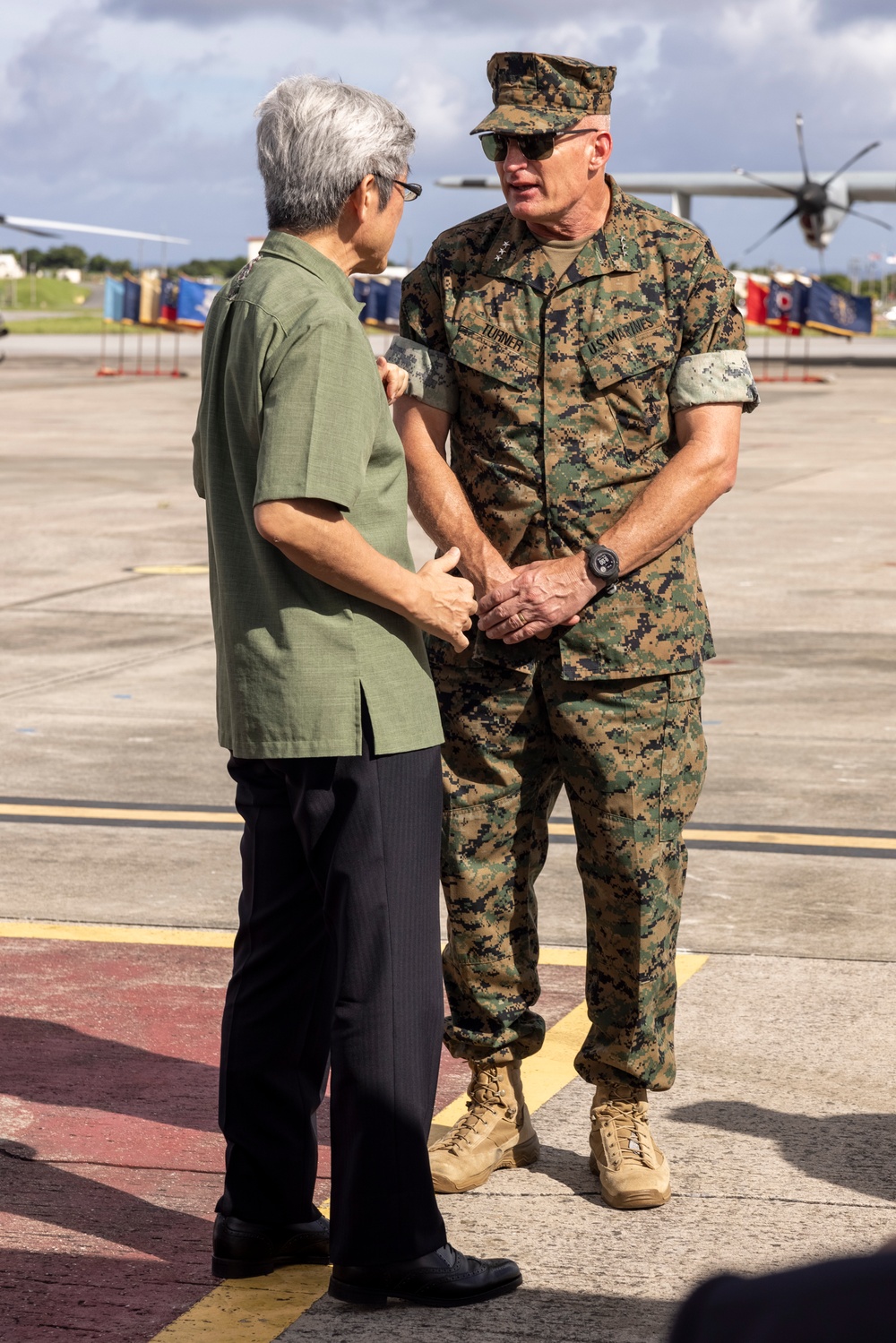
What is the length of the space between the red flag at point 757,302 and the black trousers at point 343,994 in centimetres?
4031

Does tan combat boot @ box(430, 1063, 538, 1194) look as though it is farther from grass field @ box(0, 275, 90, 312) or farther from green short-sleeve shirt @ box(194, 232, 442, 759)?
grass field @ box(0, 275, 90, 312)

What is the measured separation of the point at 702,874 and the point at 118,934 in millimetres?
1873

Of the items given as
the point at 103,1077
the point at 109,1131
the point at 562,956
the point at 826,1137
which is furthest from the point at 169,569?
the point at 826,1137

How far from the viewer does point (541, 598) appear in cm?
339

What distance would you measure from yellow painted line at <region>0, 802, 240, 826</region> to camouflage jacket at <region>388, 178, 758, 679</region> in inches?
126

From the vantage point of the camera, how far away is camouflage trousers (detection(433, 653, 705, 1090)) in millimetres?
3451

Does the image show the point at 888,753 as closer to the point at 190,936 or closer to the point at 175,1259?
the point at 190,936

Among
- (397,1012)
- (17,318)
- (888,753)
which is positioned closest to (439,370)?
(397,1012)

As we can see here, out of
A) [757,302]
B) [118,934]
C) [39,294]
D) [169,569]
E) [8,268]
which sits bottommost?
[118,934]

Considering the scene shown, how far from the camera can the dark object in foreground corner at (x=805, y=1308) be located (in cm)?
89

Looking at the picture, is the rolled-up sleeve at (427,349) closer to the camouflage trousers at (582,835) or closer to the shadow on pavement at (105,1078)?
the camouflage trousers at (582,835)

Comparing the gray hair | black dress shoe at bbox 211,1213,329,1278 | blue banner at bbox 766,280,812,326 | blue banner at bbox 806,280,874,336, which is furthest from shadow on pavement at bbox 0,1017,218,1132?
blue banner at bbox 806,280,874,336

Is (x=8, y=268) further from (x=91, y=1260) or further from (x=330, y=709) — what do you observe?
(x=330, y=709)

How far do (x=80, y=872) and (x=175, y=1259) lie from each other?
2.70 m
